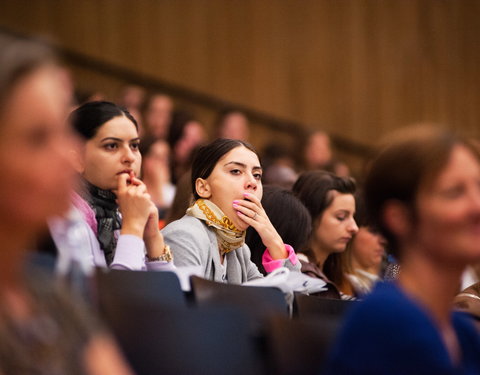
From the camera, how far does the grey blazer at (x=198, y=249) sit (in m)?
2.64

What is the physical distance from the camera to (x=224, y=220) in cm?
272

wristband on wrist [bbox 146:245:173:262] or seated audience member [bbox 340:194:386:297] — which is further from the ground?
seated audience member [bbox 340:194:386:297]

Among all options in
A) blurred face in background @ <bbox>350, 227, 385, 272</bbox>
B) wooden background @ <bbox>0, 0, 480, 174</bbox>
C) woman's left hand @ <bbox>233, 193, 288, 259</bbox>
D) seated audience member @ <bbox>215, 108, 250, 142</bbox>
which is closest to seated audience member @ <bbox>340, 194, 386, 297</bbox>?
blurred face in background @ <bbox>350, 227, 385, 272</bbox>

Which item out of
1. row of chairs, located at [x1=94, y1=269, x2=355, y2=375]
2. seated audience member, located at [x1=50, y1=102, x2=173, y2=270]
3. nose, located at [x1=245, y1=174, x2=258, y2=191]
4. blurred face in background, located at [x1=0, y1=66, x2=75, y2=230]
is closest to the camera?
blurred face in background, located at [x1=0, y1=66, x2=75, y2=230]

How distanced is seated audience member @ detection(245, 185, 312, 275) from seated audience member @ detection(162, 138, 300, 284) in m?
0.25

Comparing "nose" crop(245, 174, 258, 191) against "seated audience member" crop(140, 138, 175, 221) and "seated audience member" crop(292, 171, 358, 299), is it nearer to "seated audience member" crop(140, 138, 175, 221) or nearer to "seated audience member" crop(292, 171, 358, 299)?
"seated audience member" crop(292, 171, 358, 299)

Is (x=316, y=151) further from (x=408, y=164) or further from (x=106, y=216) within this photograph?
(x=408, y=164)

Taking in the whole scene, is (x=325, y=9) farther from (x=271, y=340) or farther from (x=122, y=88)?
(x=271, y=340)

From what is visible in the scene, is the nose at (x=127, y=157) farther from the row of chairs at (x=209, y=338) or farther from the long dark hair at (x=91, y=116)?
the row of chairs at (x=209, y=338)

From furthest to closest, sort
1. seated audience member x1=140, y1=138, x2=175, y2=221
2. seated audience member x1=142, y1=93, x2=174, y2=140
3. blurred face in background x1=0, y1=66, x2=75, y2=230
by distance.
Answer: seated audience member x1=142, y1=93, x2=174, y2=140
seated audience member x1=140, y1=138, x2=175, y2=221
blurred face in background x1=0, y1=66, x2=75, y2=230

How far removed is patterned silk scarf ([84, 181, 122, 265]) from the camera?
2549 mm

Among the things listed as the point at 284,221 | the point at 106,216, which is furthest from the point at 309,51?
the point at 106,216

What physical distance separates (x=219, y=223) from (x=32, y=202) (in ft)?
5.71

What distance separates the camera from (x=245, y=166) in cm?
278
